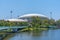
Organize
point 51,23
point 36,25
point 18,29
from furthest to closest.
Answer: point 51,23
point 36,25
point 18,29

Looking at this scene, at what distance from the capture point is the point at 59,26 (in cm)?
8181

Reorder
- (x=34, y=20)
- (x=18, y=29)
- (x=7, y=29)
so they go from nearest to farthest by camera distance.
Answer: (x=7, y=29) → (x=18, y=29) → (x=34, y=20)

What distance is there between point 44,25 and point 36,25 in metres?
7.93

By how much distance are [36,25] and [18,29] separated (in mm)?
12828

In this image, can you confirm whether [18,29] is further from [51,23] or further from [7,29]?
[51,23]

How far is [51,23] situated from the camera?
80125 mm

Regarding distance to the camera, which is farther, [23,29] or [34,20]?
[34,20]

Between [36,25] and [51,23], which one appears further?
[51,23]

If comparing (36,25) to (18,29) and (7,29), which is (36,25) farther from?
(7,29)

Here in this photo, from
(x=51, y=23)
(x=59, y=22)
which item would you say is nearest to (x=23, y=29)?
(x=51, y=23)

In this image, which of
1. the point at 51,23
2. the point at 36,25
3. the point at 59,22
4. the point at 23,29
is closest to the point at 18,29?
the point at 23,29

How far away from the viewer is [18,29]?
50.9 metres

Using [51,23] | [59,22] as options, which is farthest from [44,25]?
[59,22]

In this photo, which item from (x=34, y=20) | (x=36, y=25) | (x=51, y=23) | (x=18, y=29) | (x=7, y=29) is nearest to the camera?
(x=7, y=29)
